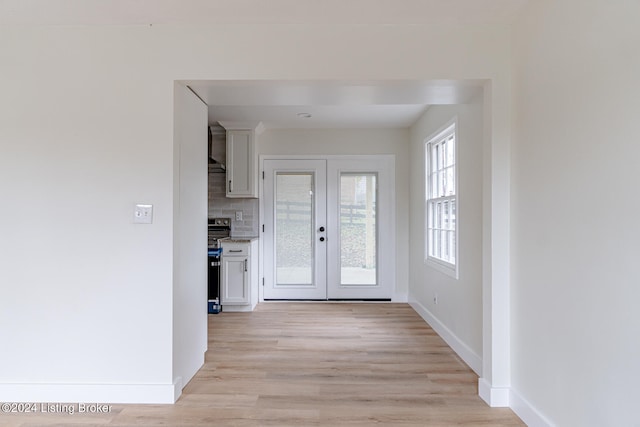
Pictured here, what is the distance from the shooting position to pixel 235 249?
4320mm

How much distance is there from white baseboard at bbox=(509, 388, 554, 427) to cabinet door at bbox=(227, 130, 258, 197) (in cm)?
342

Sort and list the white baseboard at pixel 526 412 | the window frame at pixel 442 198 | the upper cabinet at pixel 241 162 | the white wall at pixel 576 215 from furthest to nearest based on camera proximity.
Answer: the upper cabinet at pixel 241 162 → the window frame at pixel 442 198 → the white baseboard at pixel 526 412 → the white wall at pixel 576 215

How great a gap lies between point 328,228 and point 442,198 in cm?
172

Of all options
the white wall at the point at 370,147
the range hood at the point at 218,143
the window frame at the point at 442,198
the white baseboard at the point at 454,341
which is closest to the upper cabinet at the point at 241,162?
the range hood at the point at 218,143

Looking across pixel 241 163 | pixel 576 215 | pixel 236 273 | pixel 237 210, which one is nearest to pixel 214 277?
pixel 236 273

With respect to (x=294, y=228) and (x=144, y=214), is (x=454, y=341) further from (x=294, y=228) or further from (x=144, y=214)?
(x=144, y=214)

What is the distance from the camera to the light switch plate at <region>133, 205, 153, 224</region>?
7.25ft

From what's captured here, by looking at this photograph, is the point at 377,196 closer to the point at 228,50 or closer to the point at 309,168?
the point at 309,168

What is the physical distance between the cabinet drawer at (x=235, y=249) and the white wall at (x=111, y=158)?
6.86ft

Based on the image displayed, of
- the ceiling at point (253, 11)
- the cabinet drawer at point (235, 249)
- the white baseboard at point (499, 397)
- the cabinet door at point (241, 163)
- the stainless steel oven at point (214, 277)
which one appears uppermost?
the ceiling at point (253, 11)

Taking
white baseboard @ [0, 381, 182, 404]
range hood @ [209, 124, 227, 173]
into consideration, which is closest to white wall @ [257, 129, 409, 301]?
range hood @ [209, 124, 227, 173]

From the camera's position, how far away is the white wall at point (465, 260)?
2672 millimetres

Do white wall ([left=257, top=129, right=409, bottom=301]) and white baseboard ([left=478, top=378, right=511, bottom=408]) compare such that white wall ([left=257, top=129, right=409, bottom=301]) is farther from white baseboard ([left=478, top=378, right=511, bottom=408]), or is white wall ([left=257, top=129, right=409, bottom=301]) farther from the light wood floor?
white baseboard ([left=478, top=378, right=511, bottom=408])

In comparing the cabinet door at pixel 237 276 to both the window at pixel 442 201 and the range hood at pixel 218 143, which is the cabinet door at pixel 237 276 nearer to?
the range hood at pixel 218 143
